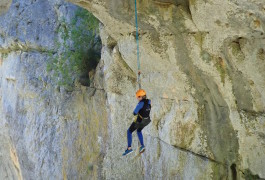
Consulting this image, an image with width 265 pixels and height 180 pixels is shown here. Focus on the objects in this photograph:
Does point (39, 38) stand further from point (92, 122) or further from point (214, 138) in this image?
point (214, 138)

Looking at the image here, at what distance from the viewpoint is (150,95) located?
8703 millimetres

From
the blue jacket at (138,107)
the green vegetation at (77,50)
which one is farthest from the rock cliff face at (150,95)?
the blue jacket at (138,107)

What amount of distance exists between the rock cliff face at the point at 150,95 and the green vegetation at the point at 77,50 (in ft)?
1.14

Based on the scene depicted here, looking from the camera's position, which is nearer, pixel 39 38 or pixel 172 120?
pixel 172 120

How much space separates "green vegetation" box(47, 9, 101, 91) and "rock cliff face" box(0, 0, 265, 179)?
0.35 m

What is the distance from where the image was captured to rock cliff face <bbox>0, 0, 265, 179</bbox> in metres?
6.26

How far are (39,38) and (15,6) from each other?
63.5 inches

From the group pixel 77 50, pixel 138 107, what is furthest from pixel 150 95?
pixel 77 50

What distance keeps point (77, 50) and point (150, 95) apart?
3832 mm

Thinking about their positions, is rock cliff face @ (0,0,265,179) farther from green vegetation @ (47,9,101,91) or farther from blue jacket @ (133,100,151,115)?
blue jacket @ (133,100,151,115)

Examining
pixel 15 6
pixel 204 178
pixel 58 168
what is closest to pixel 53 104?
pixel 58 168

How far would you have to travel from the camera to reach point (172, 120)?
319 inches

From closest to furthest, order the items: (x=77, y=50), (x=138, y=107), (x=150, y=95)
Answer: (x=138, y=107) < (x=150, y=95) < (x=77, y=50)

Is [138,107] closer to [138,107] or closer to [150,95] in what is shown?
[138,107]
